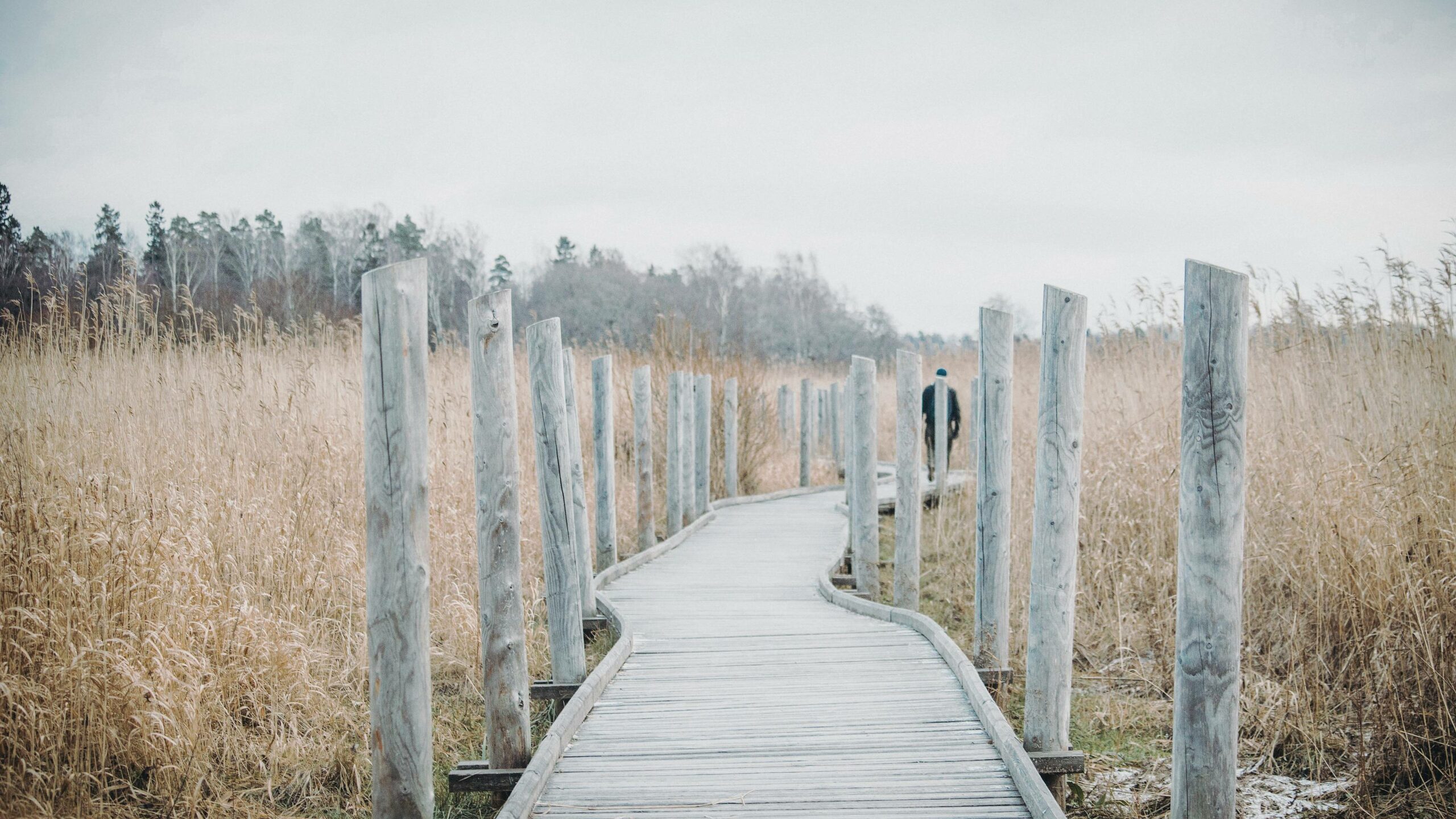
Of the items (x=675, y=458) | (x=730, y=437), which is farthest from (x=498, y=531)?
(x=730, y=437)

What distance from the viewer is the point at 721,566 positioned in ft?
24.6

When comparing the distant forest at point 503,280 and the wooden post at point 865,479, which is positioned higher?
the distant forest at point 503,280

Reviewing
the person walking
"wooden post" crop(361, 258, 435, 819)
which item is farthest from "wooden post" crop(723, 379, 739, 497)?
"wooden post" crop(361, 258, 435, 819)

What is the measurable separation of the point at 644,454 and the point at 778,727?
188 inches

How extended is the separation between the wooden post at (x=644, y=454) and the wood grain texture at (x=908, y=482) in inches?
122

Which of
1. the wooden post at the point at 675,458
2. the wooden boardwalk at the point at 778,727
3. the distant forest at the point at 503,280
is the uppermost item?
the distant forest at the point at 503,280

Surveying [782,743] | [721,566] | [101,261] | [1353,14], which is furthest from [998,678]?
[101,261]

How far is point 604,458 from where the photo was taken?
6.71m

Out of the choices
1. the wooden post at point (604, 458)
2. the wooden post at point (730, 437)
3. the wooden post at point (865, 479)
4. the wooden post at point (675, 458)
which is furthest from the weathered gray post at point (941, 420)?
the wooden post at point (604, 458)

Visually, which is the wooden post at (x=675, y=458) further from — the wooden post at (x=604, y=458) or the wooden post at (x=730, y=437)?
the wooden post at (x=730, y=437)

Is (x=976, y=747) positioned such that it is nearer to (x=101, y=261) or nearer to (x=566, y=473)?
(x=566, y=473)

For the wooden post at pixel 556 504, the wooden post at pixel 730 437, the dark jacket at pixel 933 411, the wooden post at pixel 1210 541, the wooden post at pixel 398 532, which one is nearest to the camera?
the wooden post at pixel 1210 541

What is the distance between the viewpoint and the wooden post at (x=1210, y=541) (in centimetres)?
218

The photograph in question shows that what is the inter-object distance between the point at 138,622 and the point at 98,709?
478 mm
